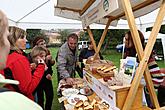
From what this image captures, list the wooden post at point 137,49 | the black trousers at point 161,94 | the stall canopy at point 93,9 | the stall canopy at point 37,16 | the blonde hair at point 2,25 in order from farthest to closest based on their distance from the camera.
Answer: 1. the stall canopy at point 37,16
2. the black trousers at point 161,94
3. the stall canopy at point 93,9
4. the wooden post at point 137,49
5. the blonde hair at point 2,25

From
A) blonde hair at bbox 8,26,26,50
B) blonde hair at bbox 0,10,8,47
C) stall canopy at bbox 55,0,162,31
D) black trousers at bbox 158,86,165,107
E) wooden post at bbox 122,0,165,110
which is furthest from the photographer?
black trousers at bbox 158,86,165,107

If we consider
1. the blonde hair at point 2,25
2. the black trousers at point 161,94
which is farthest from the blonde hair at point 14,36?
the black trousers at point 161,94

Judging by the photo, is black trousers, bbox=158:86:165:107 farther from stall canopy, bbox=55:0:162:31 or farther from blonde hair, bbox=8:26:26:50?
blonde hair, bbox=8:26:26:50

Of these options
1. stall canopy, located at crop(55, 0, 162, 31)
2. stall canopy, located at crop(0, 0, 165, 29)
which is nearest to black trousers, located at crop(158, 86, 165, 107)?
stall canopy, located at crop(55, 0, 162, 31)

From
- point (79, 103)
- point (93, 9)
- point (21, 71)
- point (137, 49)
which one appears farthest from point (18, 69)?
point (137, 49)

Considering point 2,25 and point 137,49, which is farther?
point 137,49

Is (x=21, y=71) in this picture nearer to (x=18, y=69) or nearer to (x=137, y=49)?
(x=18, y=69)

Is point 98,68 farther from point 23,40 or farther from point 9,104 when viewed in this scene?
point 9,104

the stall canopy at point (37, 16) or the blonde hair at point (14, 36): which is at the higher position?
the stall canopy at point (37, 16)

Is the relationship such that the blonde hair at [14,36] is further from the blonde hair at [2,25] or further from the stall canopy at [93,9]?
the blonde hair at [2,25]

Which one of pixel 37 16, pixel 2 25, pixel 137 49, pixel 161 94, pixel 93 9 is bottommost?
pixel 161 94

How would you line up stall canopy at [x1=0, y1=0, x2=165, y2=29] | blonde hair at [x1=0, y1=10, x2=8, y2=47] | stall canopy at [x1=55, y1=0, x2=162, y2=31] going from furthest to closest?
stall canopy at [x1=0, y1=0, x2=165, y2=29] → stall canopy at [x1=55, y1=0, x2=162, y2=31] → blonde hair at [x1=0, y1=10, x2=8, y2=47]

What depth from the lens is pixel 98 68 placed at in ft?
7.92

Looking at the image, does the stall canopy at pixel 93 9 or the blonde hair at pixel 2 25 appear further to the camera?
the stall canopy at pixel 93 9
